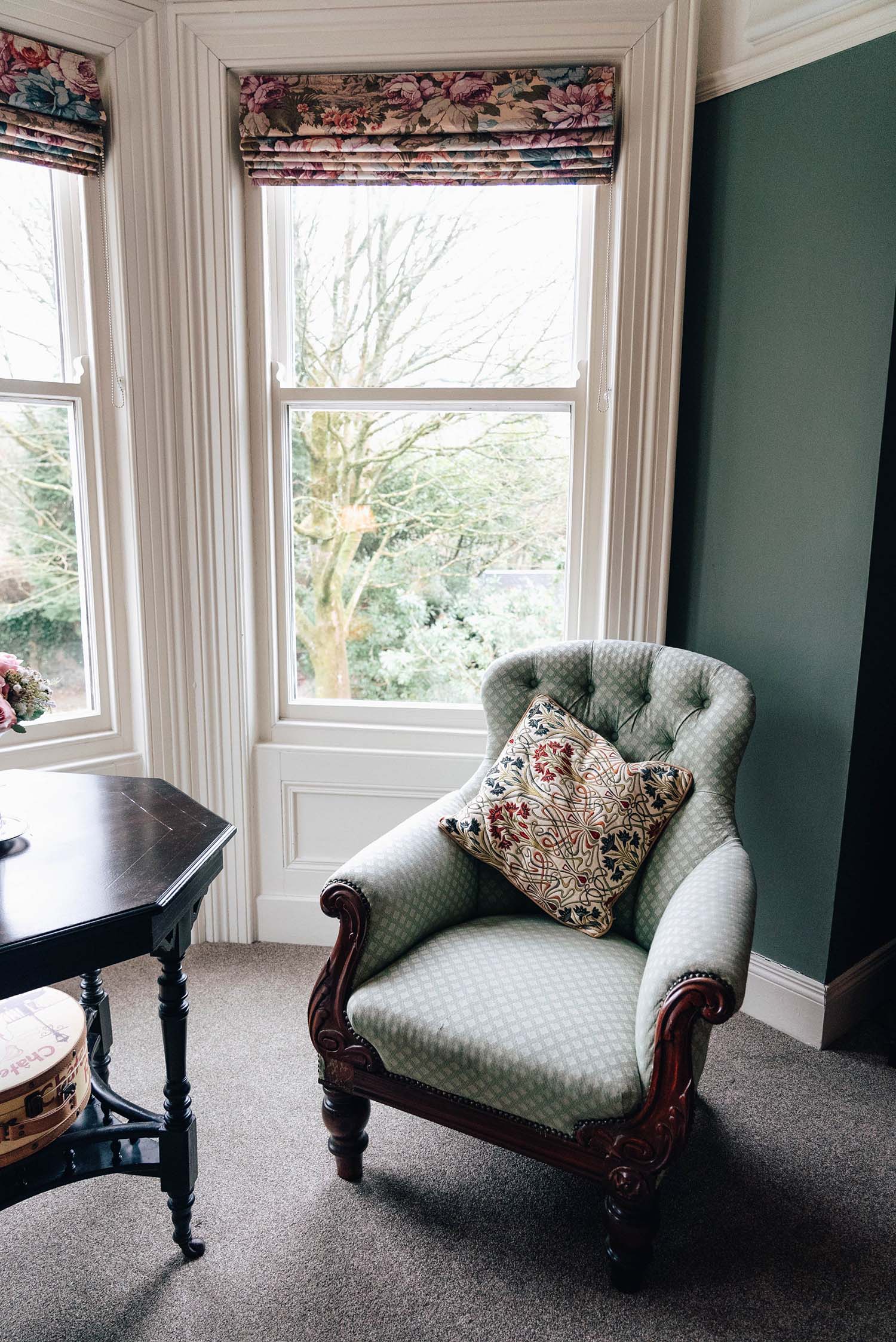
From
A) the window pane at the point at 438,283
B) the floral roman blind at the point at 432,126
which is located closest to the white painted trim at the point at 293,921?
the window pane at the point at 438,283

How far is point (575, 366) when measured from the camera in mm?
2391

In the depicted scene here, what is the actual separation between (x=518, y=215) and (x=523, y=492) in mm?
735

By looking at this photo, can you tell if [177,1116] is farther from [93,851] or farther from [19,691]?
[19,691]

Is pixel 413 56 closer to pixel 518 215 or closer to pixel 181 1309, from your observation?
pixel 518 215

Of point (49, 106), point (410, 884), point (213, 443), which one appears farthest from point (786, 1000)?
point (49, 106)

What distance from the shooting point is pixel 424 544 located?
A: 2543 mm

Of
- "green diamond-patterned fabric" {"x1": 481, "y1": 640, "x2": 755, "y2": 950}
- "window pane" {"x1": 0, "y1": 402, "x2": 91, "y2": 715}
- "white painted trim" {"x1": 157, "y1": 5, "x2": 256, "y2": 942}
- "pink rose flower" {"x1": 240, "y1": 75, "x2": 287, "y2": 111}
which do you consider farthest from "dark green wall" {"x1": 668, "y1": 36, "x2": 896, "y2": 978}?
"window pane" {"x1": 0, "y1": 402, "x2": 91, "y2": 715}

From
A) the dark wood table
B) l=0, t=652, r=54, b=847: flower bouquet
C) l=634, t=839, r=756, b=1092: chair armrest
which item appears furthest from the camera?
l=0, t=652, r=54, b=847: flower bouquet

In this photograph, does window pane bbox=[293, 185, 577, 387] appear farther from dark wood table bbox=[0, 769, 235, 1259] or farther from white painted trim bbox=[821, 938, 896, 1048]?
white painted trim bbox=[821, 938, 896, 1048]

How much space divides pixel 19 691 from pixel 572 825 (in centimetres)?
106

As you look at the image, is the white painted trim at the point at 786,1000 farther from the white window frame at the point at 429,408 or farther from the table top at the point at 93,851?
the table top at the point at 93,851

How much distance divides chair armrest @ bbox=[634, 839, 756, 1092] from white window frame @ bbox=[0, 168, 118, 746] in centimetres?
174

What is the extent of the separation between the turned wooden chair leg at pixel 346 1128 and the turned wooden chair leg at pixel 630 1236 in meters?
0.48

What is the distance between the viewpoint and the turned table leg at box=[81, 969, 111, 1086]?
1.81 meters
